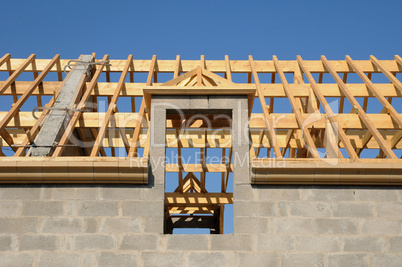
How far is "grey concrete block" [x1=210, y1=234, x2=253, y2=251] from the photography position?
23.2 ft

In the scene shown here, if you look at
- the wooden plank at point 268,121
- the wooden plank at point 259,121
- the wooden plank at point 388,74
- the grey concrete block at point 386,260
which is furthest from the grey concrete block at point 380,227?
the wooden plank at point 388,74

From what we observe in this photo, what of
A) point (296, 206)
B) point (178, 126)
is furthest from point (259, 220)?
point (178, 126)

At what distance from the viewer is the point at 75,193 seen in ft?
24.2

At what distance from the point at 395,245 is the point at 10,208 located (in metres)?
5.41

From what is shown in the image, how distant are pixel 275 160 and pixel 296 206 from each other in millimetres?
718

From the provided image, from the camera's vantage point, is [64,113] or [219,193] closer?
[64,113]

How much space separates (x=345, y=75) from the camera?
12906 mm

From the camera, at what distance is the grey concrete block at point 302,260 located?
702cm

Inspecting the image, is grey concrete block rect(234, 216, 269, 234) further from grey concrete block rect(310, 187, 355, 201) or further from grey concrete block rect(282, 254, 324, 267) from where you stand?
grey concrete block rect(310, 187, 355, 201)

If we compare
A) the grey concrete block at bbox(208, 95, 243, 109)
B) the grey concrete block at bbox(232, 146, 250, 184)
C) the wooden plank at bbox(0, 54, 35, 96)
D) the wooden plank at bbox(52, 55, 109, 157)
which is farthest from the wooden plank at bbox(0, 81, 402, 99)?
the grey concrete block at bbox(232, 146, 250, 184)

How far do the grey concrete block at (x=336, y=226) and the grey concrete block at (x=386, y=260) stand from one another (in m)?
0.44

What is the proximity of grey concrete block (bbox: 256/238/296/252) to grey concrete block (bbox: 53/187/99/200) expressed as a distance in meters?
2.41

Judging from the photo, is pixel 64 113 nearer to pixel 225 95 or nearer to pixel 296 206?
pixel 225 95

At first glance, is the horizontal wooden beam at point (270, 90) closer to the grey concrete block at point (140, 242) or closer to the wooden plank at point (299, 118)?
the wooden plank at point (299, 118)
